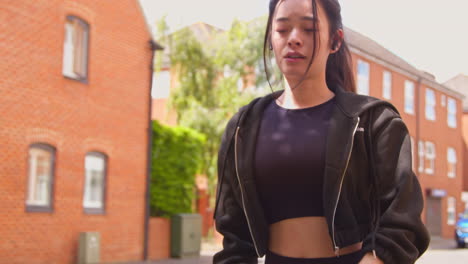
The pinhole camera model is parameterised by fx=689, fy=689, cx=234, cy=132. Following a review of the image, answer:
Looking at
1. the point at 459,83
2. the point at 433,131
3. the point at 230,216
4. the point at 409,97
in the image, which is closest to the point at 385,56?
the point at 409,97

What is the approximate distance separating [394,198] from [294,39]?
0.64 m

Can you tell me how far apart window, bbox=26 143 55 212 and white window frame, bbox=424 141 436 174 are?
2845 centimetres

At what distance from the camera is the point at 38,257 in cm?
1506

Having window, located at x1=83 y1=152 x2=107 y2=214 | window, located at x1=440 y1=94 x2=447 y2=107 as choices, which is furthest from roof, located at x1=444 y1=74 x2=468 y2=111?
window, located at x1=83 y1=152 x2=107 y2=214

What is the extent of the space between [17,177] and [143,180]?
16.9 feet

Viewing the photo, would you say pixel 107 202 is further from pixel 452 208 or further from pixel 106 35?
pixel 452 208

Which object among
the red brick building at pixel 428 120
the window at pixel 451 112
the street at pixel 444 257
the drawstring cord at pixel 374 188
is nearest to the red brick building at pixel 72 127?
the street at pixel 444 257

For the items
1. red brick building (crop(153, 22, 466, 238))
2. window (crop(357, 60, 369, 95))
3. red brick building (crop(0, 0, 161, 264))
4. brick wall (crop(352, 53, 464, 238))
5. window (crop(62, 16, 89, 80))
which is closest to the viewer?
red brick building (crop(0, 0, 161, 264))

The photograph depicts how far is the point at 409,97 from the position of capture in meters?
38.4

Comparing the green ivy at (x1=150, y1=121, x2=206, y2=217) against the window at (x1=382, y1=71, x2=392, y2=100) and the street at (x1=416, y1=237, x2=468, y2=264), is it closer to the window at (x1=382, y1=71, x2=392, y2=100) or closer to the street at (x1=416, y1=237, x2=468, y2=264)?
the street at (x1=416, y1=237, x2=468, y2=264)

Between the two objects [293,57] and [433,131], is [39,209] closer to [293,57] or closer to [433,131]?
[293,57]

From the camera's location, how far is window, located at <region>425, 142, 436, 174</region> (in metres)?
40.2

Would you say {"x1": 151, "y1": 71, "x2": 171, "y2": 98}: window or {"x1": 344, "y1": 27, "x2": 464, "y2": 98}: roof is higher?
Result: {"x1": 344, "y1": 27, "x2": 464, "y2": 98}: roof

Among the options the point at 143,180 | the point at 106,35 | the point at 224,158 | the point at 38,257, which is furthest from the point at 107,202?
the point at 224,158
